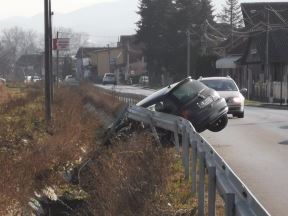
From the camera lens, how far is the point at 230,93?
80.8ft

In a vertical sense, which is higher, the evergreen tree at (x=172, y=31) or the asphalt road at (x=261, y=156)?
the evergreen tree at (x=172, y=31)

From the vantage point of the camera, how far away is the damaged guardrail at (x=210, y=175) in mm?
5262

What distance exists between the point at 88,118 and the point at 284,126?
650 cm

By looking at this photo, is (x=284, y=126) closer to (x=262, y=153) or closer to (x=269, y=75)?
(x=262, y=153)

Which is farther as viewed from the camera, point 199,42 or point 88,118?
point 199,42

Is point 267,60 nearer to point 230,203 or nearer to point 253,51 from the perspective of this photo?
point 253,51

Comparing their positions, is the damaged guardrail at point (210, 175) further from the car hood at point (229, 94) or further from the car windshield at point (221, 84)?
the car windshield at point (221, 84)

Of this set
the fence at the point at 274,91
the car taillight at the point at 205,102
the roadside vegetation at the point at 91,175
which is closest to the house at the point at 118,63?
the fence at the point at 274,91

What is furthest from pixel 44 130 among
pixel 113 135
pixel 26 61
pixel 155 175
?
pixel 26 61

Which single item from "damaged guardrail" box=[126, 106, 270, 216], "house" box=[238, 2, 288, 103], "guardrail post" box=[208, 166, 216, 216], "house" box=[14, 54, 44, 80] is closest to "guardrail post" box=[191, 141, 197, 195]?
"damaged guardrail" box=[126, 106, 270, 216]

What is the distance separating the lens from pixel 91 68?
13450cm

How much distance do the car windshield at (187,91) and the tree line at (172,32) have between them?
59.5 m

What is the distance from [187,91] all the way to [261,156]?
225cm

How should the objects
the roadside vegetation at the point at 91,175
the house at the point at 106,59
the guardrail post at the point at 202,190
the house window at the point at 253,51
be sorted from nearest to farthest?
the guardrail post at the point at 202,190 → the roadside vegetation at the point at 91,175 → the house window at the point at 253,51 → the house at the point at 106,59
